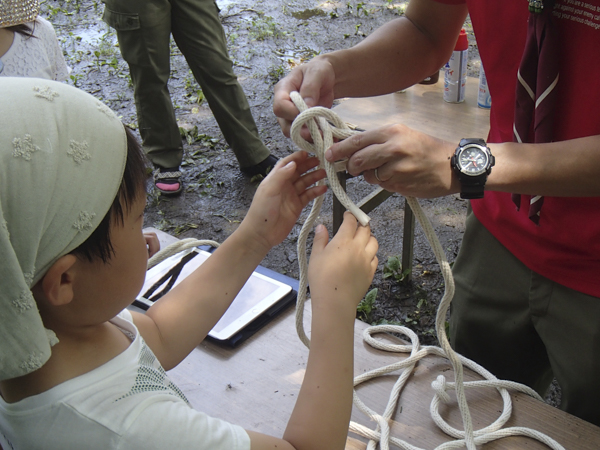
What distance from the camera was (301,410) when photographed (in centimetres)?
89

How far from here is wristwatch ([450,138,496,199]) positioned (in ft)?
3.34

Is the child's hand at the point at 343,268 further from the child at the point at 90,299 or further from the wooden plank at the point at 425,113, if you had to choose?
the wooden plank at the point at 425,113

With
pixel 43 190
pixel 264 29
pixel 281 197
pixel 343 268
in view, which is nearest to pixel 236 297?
pixel 281 197

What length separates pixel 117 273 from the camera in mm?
836

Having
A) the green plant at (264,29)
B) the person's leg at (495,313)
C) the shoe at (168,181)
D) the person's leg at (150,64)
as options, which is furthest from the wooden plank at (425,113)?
the green plant at (264,29)

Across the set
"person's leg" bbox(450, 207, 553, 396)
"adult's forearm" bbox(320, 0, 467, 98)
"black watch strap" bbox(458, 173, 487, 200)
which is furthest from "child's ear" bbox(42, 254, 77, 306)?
"person's leg" bbox(450, 207, 553, 396)

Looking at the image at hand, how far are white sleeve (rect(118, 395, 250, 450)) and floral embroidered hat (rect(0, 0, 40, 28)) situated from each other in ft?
5.46

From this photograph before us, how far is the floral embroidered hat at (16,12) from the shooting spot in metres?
1.88

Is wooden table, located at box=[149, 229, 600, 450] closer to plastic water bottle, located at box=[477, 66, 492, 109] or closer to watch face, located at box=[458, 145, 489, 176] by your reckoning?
watch face, located at box=[458, 145, 489, 176]

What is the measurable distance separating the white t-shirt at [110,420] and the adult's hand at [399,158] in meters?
0.51

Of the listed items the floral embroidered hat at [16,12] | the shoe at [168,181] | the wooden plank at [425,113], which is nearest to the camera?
the floral embroidered hat at [16,12]

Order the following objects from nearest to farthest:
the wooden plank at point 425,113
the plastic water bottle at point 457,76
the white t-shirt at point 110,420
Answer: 1. the white t-shirt at point 110,420
2. the wooden plank at point 425,113
3. the plastic water bottle at point 457,76

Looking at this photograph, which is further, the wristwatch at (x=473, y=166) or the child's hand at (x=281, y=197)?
the child's hand at (x=281, y=197)

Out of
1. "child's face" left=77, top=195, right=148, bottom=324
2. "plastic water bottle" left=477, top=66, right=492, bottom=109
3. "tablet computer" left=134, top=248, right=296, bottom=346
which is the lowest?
"tablet computer" left=134, top=248, right=296, bottom=346
